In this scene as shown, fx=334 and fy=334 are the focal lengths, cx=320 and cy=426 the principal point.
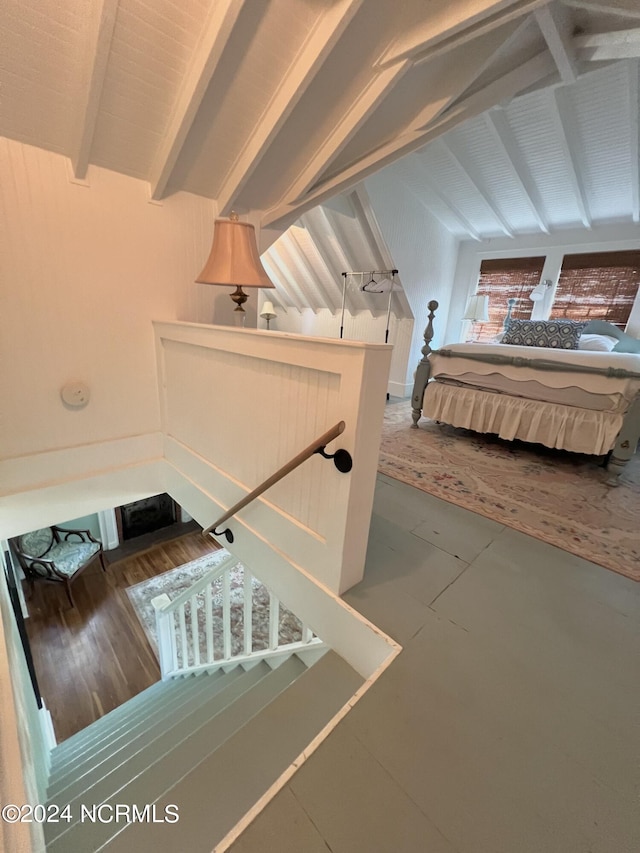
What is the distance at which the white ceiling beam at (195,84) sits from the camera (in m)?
1.30

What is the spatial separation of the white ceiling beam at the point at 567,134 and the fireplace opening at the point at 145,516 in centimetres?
611

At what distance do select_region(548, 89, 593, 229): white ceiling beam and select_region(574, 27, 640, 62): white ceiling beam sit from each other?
688 millimetres

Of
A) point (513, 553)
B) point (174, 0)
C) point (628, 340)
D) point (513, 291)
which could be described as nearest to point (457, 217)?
point (513, 291)

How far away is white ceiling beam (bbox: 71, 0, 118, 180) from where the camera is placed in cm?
123

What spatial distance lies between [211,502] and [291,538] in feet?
2.58

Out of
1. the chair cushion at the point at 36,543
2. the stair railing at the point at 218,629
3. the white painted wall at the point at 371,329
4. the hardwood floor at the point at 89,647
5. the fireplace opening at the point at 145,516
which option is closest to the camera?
the stair railing at the point at 218,629

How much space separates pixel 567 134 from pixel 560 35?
1448 mm

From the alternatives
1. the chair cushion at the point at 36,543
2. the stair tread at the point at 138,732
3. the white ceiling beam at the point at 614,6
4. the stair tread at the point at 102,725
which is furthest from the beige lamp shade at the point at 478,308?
the chair cushion at the point at 36,543

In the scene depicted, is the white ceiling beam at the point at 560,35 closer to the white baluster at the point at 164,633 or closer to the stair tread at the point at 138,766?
the stair tread at the point at 138,766

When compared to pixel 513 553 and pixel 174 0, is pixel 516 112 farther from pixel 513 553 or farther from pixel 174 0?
pixel 513 553

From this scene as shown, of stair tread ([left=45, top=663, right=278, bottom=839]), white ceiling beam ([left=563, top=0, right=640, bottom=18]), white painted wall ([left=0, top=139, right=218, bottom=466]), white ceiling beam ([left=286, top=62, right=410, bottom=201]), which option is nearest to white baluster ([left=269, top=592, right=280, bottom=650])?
stair tread ([left=45, top=663, right=278, bottom=839])

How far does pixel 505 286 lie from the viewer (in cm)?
470

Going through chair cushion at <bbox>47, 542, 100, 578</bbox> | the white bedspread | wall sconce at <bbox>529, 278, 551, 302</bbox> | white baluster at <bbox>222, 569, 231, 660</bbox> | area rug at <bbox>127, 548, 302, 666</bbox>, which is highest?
wall sconce at <bbox>529, 278, 551, 302</bbox>

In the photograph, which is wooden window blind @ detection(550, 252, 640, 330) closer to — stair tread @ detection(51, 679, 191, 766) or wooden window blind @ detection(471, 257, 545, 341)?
wooden window blind @ detection(471, 257, 545, 341)
